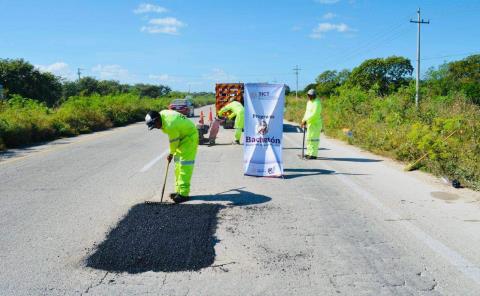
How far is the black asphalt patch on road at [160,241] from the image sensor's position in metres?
4.16

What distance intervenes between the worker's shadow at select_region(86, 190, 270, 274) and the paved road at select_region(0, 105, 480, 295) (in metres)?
0.02

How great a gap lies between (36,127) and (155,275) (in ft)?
50.5

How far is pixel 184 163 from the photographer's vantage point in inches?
261

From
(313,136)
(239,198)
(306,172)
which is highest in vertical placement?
(313,136)

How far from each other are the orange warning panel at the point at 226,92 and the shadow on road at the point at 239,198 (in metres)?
15.7

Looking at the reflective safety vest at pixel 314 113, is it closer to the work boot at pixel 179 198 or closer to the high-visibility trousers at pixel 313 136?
the high-visibility trousers at pixel 313 136

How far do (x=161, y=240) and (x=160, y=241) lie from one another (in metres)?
0.03

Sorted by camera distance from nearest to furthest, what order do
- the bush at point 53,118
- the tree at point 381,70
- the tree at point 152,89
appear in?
the bush at point 53,118, the tree at point 381,70, the tree at point 152,89

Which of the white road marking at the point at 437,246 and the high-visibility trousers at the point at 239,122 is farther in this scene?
the high-visibility trousers at the point at 239,122

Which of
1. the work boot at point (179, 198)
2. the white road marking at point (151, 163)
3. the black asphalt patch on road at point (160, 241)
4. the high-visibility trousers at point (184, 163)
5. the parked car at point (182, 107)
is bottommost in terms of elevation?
the black asphalt patch on road at point (160, 241)

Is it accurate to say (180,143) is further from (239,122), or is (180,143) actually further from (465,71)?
(465,71)

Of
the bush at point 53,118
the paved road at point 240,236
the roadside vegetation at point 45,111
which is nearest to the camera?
the paved road at point 240,236

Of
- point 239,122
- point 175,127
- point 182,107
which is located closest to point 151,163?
point 239,122

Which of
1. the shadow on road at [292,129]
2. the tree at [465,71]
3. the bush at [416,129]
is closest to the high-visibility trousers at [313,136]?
the bush at [416,129]
